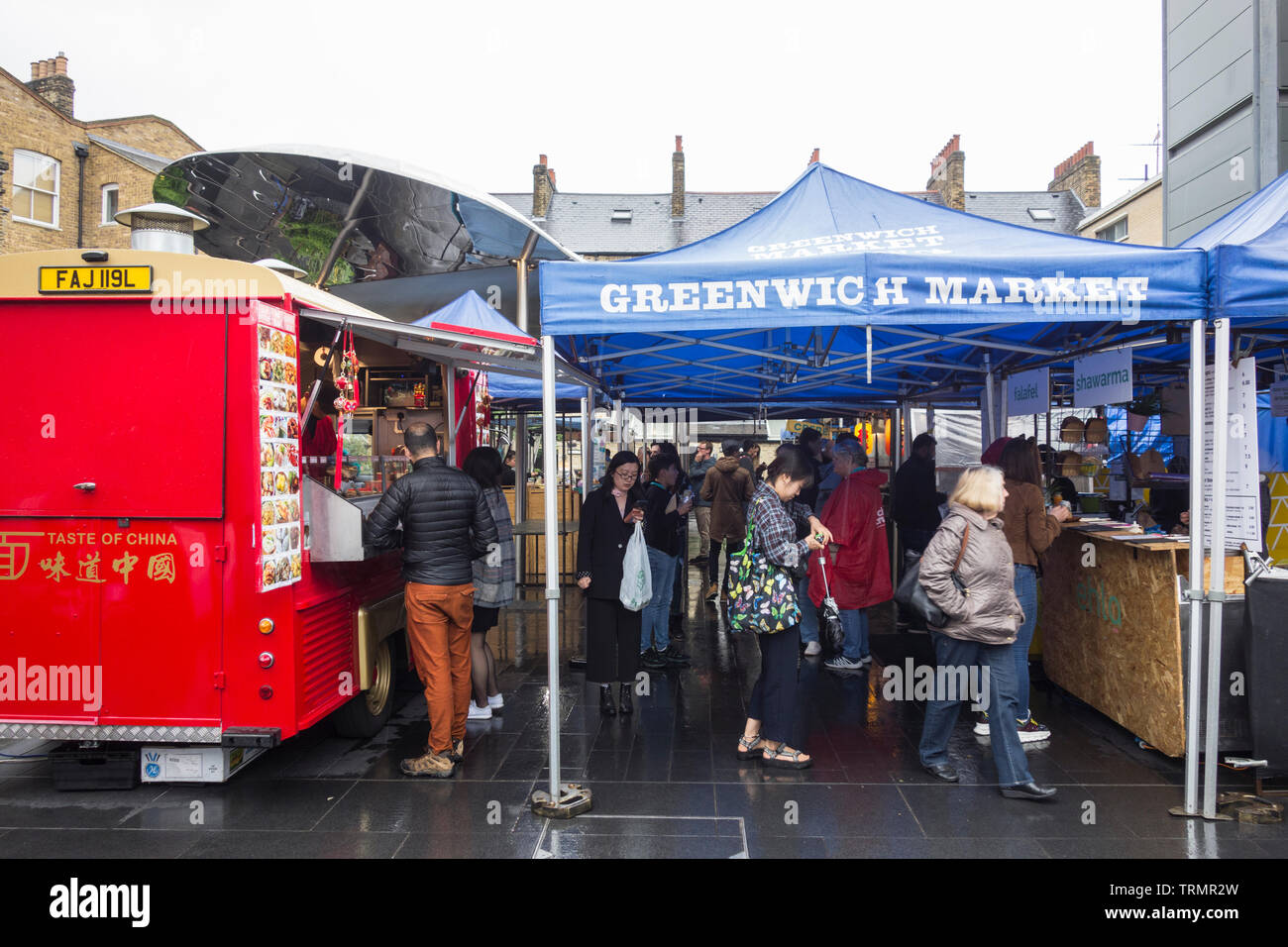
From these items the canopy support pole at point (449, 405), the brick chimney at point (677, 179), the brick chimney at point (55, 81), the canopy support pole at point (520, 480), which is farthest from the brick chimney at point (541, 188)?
the canopy support pole at point (449, 405)

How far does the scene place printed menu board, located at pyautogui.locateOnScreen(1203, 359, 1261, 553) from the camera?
4305 mm

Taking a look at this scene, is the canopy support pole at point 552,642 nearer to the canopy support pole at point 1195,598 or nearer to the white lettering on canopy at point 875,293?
the white lettering on canopy at point 875,293

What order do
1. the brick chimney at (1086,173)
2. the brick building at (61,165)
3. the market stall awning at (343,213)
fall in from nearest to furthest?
the market stall awning at (343,213) < the brick building at (61,165) < the brick chimney at (1086,173)

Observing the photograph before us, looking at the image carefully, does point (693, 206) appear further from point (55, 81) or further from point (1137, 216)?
point (55, 81)

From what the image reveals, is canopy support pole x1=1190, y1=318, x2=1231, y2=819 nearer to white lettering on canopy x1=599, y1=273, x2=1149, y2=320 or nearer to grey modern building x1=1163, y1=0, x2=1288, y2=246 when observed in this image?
white lettering on canopy x1=599, y1=273, x2=1149, y2=320

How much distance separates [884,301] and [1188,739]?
9.18ft

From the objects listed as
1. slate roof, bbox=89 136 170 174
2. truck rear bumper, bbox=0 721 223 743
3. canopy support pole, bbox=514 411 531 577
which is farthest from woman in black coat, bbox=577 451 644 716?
slate roof, bbox=89 136 170 174

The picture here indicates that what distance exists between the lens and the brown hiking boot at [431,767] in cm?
458

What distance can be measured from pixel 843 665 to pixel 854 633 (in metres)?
0.29

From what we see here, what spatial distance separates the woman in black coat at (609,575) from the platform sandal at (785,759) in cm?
123

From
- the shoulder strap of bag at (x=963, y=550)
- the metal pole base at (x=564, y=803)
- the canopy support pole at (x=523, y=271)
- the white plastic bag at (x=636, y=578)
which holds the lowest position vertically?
the metal pole base at (x=564, y=803)

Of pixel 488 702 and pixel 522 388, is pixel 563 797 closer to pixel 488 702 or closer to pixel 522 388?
pixel 488 702

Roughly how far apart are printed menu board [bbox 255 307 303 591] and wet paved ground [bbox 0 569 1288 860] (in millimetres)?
1337
